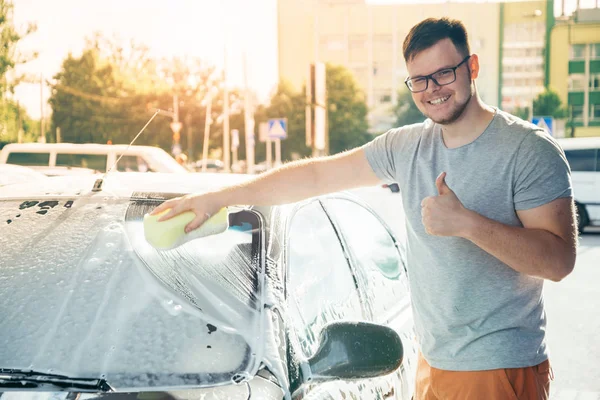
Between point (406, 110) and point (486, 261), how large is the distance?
7048cm

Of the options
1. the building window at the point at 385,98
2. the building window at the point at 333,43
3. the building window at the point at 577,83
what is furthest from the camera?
the building window at the point at 385,98

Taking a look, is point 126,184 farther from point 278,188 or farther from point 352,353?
point 352,353

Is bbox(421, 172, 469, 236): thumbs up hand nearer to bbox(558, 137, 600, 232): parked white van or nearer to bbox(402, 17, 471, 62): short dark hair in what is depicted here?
bbox(402, 17, 471, 62): short dark hair

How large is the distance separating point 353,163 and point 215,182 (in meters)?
0.48

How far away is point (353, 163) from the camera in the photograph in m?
2.66

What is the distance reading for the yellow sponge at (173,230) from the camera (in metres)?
2.22

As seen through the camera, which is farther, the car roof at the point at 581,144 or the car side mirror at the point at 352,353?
the car roof at the point at 581,144

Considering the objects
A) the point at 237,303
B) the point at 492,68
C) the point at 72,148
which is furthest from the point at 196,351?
the point at 492,68

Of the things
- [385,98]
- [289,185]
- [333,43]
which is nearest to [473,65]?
[289,185]

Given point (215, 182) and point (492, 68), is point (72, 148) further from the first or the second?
point (492, 68)

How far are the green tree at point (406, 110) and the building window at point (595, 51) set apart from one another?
1653 cm

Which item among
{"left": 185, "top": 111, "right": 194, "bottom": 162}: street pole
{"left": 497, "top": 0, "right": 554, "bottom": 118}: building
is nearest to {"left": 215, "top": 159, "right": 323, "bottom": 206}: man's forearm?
{"left": 185, "top": 111, "right": 194, "bottom": 162}: street pole

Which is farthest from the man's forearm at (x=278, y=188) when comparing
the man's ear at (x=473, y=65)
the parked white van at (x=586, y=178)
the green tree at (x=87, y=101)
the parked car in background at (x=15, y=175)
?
the green tree at (x=87, y=101)

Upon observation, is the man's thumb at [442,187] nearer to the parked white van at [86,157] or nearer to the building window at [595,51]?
the parked white van at [86,157]
